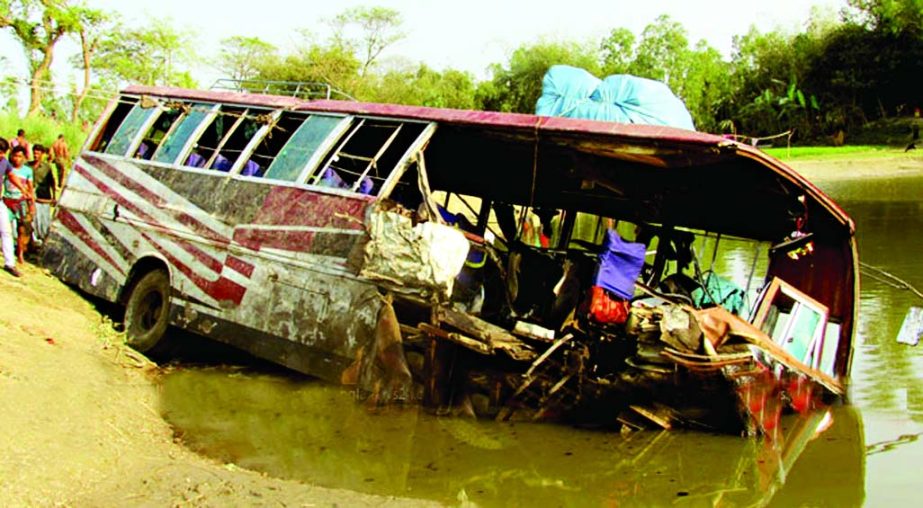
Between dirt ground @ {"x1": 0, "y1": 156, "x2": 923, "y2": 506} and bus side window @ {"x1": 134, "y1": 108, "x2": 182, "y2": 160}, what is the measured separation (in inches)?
90.9

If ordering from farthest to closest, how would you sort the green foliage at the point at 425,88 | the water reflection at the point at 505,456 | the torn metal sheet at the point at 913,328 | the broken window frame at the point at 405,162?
the green foliage at the point at 425,88
the torn metal sheet at the point at 913,328
the broken window frame at the point at 405,162
the water reflection at the point at 505,456

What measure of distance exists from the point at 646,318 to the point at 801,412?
253cm

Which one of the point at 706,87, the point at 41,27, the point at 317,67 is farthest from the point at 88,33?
the point at 706,87

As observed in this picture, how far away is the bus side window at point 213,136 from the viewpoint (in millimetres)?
10074

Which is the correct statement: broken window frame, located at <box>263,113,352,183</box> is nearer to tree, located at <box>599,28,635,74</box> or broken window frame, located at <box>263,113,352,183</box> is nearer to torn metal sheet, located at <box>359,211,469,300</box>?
torn metal sheet, located at <box>359,211,469,300</box>

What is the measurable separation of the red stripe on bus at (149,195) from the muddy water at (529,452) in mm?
1453

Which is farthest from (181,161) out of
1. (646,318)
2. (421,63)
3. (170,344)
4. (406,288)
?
(421,63)

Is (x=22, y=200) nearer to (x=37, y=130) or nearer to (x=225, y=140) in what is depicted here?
(x=225, y=140)

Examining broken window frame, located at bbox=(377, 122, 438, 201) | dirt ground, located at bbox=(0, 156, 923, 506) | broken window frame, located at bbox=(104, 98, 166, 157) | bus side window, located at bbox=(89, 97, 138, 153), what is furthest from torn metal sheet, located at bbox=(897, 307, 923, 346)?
bus side window, located at bbox=(89, 97, 138, 153)

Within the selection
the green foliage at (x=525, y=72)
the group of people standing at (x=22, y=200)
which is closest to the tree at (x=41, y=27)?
the group of people standing at (x=22, y=200)

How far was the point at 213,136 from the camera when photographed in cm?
1104

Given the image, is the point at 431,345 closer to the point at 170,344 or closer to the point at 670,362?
the point at 670,362

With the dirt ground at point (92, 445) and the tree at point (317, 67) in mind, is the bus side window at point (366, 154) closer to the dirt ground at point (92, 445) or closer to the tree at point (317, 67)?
the dirt ground at point (92, 445)

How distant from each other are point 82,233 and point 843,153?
36585 mm
